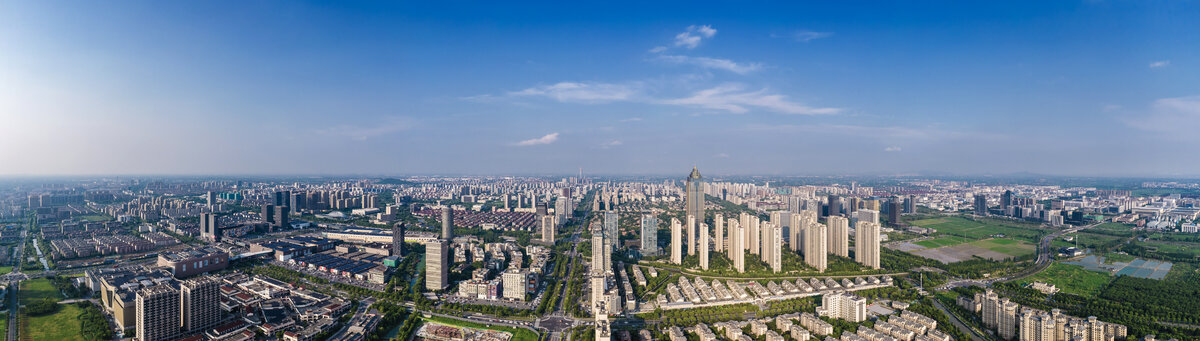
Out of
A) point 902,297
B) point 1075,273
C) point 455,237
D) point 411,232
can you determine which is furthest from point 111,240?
point 1075,273

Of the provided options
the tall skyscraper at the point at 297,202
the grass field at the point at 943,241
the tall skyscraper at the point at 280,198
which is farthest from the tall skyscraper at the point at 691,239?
the tall skyscraper at the point at 297,202

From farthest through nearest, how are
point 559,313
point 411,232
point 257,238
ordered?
1. point 411,232
2. point 257,238
3. point 559,313

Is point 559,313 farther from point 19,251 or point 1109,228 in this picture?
point 1109,228

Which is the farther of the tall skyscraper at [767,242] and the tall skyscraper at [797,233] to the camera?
the tall skyscraper at [797,233]

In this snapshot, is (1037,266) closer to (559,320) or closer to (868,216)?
(868,216)

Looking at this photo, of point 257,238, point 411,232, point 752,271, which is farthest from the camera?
point 411,232

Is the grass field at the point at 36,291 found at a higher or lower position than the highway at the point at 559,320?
higher

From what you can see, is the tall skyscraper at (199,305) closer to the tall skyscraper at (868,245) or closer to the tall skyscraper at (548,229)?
the tall skyscraper at (548,229)
